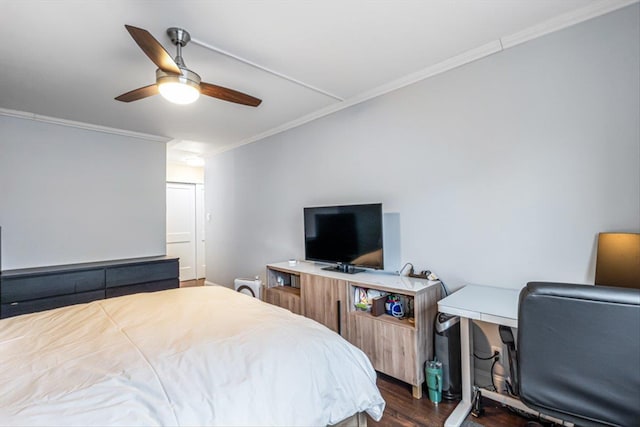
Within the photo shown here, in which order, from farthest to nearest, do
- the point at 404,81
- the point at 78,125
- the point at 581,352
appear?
the point at 78,125 < the point at 404,81 < the point at 581,352

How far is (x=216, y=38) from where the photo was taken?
6.59 feet

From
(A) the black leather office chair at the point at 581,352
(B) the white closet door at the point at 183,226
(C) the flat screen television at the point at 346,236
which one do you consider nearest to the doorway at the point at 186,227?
(B) the white closet door at the point at 183,226

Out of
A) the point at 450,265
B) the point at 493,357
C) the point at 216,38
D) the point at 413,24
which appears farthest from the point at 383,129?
the point at 493,357

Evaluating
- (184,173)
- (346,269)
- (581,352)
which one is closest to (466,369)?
(581,352)

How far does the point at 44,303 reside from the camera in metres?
3.06

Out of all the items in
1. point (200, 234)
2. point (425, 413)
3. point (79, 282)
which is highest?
point (200, 234)

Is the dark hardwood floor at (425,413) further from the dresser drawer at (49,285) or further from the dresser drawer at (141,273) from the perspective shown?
the dresser drawer at (49,285)

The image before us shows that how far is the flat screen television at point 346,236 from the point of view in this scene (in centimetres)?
265

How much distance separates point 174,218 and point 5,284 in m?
3.23

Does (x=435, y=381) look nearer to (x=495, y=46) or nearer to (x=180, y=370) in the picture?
(x=180, y=370)

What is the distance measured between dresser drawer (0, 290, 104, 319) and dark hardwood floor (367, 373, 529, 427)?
3.20 meters

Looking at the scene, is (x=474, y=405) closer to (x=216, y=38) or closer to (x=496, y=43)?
(x=496, y=43)

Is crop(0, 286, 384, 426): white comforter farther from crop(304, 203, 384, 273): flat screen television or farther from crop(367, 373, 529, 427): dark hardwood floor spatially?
crop(304, 203, 384, 273): flat screen television

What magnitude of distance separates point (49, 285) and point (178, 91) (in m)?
2.72
